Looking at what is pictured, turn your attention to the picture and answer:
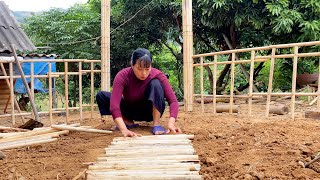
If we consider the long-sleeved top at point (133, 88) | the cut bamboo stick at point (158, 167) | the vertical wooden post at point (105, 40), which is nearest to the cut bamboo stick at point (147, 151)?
the cut bamboo stick at point (158, 167)

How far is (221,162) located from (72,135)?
6.98 feet

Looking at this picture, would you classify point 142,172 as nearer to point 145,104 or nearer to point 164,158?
point 164,158

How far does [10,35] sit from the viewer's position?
7.07 m

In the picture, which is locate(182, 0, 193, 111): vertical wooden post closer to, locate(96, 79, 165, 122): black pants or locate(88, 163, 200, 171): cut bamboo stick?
locate(96, 79, 165, 122): black pants

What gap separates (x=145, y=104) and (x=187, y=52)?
3.11 m

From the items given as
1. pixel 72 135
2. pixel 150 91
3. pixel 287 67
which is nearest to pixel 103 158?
pixel 150 91

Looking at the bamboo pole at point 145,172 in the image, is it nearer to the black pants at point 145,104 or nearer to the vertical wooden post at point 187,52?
the black pants at point 145,104

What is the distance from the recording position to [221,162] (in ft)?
9.41

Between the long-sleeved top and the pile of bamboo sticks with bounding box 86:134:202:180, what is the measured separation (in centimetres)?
69

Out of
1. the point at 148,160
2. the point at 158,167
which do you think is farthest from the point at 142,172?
the point at 148,160

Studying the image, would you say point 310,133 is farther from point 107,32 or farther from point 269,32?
point 269,32

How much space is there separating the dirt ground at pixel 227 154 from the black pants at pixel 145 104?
0.28 metres

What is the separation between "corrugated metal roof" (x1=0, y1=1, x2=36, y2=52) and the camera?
6.71 m

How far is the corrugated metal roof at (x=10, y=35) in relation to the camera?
264 inches
